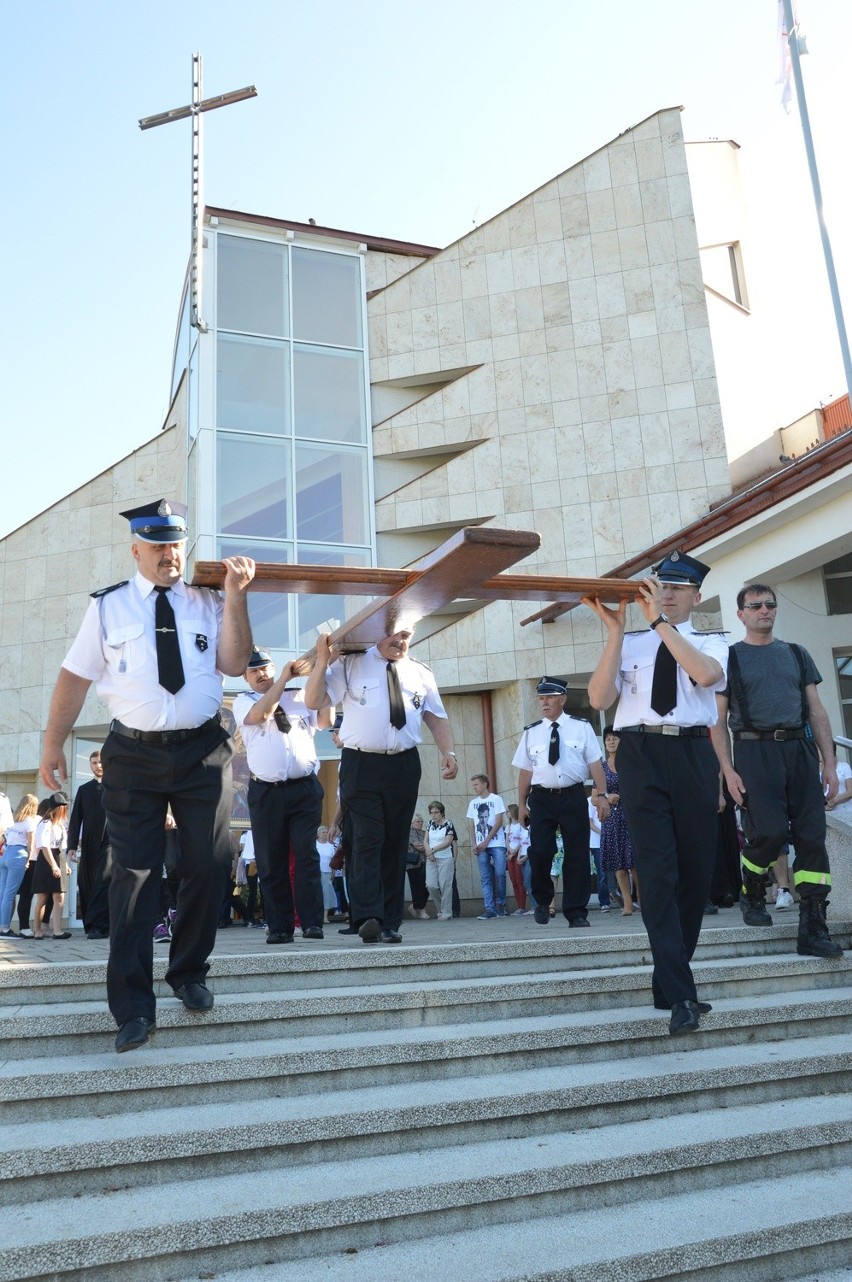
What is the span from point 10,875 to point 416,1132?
32.5ft

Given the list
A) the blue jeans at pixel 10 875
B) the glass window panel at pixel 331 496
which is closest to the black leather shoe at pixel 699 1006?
the blue jeans at pixel 10 875

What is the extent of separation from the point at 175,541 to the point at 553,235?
17.6 m

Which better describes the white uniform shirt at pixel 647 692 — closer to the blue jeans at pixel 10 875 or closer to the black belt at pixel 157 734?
the black belt at pixel 157 734

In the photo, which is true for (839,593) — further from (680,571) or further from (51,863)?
(680,571)

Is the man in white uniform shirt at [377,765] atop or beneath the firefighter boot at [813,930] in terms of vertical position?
atop

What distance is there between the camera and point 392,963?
5.26m

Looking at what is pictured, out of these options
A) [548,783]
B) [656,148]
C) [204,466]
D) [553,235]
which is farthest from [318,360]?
[548,783]

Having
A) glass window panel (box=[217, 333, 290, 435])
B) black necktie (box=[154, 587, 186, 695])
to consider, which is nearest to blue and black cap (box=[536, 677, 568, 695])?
black necktie (box=[154, 587, 186, 695])

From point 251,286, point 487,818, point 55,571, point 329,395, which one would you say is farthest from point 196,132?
point 487,818

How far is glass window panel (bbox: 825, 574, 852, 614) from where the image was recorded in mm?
15344

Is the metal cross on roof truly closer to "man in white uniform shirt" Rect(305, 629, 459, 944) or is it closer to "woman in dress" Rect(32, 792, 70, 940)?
"woman in dress" Rect(32, 792, 70, 940)

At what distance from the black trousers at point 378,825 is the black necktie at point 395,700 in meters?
0.23

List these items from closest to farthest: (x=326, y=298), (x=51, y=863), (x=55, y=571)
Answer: (x=51, y=863) < (x=326, y=298) < (x=55, y=571)

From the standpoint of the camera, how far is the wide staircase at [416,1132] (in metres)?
3.08
